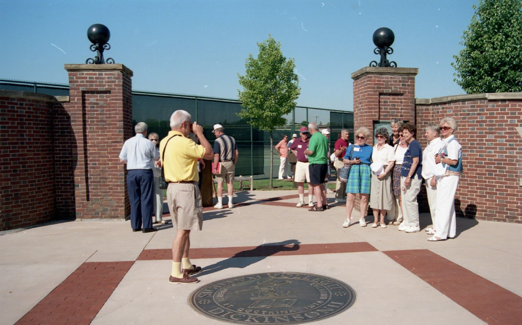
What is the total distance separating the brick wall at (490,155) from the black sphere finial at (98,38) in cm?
712

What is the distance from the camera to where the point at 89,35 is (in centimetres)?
903

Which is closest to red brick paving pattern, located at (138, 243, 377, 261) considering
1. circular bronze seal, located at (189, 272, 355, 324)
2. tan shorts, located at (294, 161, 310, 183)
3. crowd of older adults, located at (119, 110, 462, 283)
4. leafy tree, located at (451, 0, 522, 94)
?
crowd of older adults, located at (119, 110, 462, 283)

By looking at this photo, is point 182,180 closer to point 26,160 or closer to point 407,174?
point 407,174

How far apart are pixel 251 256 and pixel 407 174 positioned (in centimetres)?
313

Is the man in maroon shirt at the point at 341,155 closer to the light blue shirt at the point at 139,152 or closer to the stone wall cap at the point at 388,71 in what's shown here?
the stone wall cap at the point at 388,71

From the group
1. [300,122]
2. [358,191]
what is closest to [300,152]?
[358,191]

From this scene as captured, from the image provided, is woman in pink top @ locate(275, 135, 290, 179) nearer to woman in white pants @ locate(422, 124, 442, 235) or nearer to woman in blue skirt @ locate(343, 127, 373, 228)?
woman in blue skirt @ locate(343, 127, 373, 228)

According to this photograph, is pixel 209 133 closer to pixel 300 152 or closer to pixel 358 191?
pixel 300 152

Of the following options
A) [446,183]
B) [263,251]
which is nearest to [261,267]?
[263,251]

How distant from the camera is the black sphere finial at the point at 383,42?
9.19 metres

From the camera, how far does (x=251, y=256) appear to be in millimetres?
6082

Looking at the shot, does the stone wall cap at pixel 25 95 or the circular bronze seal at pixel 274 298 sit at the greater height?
the stone wall cap at pixel 25 95

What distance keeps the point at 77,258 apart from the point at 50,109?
13.1 ft

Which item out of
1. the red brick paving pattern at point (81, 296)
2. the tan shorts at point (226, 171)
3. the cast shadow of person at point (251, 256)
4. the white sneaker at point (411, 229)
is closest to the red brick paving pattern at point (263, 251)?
the cast shadow of person at point (251, 256)
